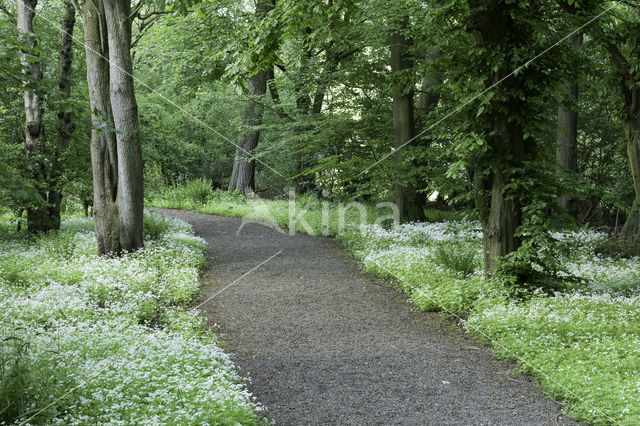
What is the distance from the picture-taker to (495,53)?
732cm

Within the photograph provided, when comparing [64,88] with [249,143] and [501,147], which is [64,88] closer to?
[249,143]

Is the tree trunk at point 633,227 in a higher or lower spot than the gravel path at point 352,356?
higher

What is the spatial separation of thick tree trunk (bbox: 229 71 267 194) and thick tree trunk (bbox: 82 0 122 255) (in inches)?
395

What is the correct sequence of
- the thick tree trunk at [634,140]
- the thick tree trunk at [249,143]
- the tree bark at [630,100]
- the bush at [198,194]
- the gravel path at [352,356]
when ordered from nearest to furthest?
1. the gravel path at [352,356]
2. the tree bark at [630,100]
3. the thick tree trunk at [634,140]
4. the thick tree trunk at [249,143]
5. the bush at [198,194]

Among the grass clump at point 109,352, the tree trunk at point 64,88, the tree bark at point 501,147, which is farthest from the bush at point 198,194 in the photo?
the tree bark at point 501,147

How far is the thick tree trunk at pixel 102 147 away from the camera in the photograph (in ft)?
33.8

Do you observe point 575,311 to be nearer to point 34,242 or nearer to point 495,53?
point 495,53

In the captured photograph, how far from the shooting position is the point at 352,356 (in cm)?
610

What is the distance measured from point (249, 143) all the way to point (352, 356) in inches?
676

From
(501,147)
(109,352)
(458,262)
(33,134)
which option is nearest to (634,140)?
(501,147)

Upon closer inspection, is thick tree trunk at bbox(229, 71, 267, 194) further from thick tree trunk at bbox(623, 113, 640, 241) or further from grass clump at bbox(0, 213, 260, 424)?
thick tree trunk at bbox(623, 113, 640, 241)

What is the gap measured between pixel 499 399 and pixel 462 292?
2.87 m

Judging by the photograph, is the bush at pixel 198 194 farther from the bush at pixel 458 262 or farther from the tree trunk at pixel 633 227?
the tree trunk at pixel 633 227

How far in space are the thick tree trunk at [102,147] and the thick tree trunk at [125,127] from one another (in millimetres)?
176
